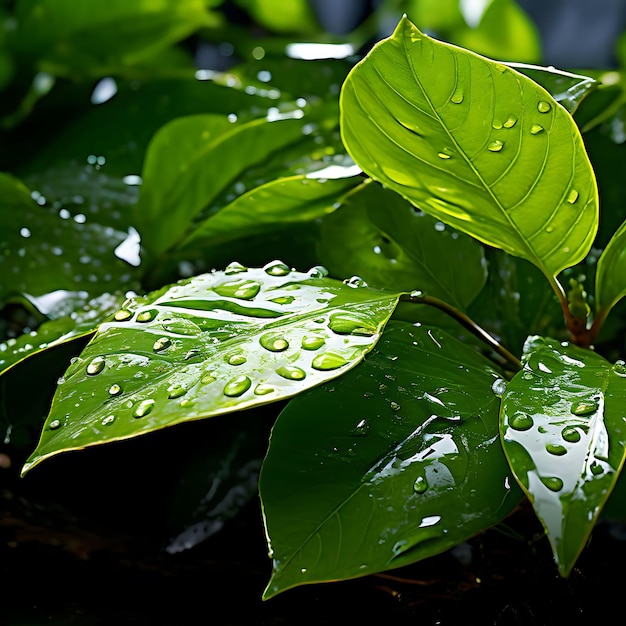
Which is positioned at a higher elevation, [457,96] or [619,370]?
[457,96]

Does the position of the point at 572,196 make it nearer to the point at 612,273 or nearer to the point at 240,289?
the point at 612,273

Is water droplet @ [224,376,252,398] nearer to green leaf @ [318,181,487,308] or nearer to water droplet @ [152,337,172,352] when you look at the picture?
water droplet @ [152,337,172,352]

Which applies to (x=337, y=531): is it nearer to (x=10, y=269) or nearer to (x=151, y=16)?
(x=10, y=269)

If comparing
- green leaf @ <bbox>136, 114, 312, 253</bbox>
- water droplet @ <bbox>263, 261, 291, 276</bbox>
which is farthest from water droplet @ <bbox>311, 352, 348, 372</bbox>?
green leaf @ <bbox>136, 114, 312, 253</bbox>

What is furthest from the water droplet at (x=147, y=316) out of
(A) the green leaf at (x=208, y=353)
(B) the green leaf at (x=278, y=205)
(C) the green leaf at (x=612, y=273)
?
(C) the green leaf at (x=612, y=273)

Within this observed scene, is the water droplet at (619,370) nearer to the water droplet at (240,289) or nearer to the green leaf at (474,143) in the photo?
the green leaf at (474,143)

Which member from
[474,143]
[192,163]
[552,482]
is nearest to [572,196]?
[474,143]
